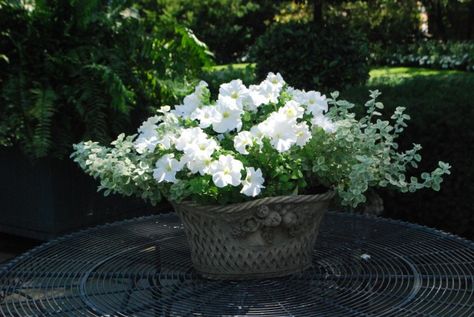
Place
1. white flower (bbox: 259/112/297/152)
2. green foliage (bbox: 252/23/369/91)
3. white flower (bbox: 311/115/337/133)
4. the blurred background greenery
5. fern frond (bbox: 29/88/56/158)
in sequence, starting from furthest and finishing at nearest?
green foliage (bbox: 252/23/369/91)
the blurred background greenery
fern frond (bbox: 29/88/56/158)
white flower (bbox: 311/115/337/133)
white flower (bbox: 259/112/297/152)

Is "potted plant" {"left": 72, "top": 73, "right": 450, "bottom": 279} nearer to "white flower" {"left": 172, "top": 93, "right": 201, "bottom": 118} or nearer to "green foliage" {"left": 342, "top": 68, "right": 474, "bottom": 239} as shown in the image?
"white flower" {"left": 172, "top": 93, "right": 201, "bottom": 118}

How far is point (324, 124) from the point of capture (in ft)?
6.52

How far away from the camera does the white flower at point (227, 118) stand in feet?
6.34

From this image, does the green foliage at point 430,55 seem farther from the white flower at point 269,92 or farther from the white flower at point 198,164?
the white flower at point 198,164

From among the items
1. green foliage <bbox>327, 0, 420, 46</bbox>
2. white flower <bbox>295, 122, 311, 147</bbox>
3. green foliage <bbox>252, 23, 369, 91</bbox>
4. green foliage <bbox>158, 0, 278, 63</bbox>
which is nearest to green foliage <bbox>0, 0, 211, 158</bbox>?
green foliage <bbox>252, 23, 369, 91</bbox>

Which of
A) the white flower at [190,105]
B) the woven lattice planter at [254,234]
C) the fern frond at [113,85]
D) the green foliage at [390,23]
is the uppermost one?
the green foliage at [390,23]

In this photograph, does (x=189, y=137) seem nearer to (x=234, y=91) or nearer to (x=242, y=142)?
(x=242, y=142)

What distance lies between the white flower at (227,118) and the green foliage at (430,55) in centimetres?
1317

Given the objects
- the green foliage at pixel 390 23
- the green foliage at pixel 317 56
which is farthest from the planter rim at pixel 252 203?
the green foliage at pixel 390 23

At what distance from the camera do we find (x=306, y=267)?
2.06 m

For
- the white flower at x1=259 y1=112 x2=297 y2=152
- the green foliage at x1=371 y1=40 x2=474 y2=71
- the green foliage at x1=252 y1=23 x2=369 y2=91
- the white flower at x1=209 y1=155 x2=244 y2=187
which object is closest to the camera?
the white flower at x1=209 y1=155 x2=244 y2=187

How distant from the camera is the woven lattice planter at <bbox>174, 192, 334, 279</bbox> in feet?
6.09

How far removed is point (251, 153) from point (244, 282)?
0.40m

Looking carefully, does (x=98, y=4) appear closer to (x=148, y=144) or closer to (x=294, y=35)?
(x=294, y=35)
